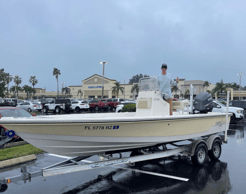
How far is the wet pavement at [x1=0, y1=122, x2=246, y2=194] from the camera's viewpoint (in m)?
4.82

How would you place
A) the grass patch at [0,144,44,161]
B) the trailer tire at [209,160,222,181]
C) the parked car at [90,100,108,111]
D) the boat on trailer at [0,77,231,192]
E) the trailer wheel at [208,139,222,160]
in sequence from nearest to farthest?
the boat on trailer at [0,77,231,192], the trailer tire at [209,160,222,181], the grass patch at [0,144,44,161], the trailer wheel at [208,139,222,160], the parked car at [90,100,108,111]

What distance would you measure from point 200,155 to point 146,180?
6.48ft

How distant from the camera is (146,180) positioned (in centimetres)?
534

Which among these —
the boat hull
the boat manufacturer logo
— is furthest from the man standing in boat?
the boat manufacturer logo

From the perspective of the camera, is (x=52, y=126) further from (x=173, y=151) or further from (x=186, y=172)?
Result: (x=186, y=172)

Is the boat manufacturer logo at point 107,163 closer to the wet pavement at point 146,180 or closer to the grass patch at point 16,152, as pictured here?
the wet pavement at point 146,180

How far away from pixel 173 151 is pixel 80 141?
2671mm

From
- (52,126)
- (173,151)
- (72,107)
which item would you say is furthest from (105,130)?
(72,107)

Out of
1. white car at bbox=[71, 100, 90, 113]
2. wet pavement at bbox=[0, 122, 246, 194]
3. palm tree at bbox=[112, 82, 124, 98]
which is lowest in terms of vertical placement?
wet pavement at bbox=[0, 122, 246, 194]

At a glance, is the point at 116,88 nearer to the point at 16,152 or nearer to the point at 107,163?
the point at 16,152

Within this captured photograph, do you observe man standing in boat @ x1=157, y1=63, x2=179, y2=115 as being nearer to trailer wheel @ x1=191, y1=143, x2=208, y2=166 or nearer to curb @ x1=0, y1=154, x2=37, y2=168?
trailer wheel @ x1=191, y1=143, x2=208, y2=166

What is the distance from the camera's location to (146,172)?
5.89 m

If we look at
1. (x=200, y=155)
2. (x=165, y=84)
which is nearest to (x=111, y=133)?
(x=165, y=84)

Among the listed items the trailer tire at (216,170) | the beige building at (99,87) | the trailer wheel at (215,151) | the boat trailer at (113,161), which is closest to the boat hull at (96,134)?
the boat trailer at (113,161)
